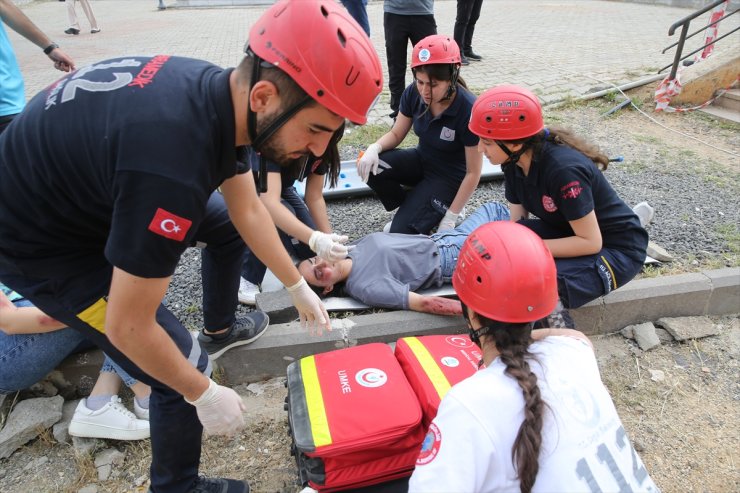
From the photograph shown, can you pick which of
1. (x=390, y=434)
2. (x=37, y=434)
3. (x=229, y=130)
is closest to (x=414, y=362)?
(x=390, y=434)

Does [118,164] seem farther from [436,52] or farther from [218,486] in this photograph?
[436,52]

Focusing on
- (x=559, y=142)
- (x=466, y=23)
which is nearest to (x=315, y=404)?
(x=559, y=142)

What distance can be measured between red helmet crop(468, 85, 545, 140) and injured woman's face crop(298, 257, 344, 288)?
1.15 metres

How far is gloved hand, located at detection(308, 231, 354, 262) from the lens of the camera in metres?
2.69

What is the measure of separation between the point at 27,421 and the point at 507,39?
1134 cm

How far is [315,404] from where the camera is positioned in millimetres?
2016

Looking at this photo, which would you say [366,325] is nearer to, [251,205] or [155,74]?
[251,205]

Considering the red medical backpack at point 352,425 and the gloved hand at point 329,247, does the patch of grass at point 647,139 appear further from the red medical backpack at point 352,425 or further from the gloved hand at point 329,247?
the red medical backpack at point 352,425

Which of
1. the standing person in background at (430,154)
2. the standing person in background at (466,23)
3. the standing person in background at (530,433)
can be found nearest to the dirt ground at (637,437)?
the standing person in background at (530,433)

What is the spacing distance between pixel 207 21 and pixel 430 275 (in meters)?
13.9

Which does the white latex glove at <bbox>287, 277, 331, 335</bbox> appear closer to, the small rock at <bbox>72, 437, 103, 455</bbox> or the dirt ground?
the dirt ground

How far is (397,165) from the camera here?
13.2 ft

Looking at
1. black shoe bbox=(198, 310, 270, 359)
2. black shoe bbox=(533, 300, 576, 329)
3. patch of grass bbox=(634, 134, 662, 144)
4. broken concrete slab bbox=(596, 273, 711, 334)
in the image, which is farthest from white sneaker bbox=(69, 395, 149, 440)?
patch of grass bbox=(634, 134, 662, 144)

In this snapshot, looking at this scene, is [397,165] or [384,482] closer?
[384,482]
